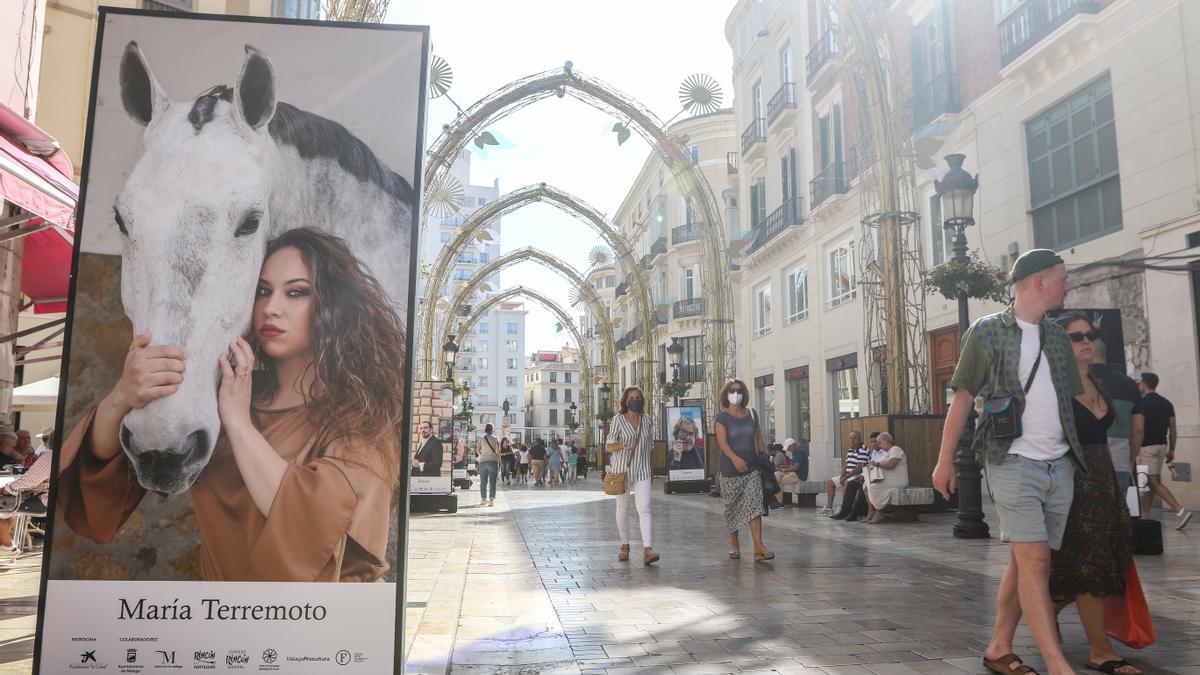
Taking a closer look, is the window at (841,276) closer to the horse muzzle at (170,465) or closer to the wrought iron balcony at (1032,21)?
the wrought iron balcony at (1032,21)

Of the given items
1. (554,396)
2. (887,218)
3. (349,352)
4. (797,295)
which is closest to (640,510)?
(349,352)

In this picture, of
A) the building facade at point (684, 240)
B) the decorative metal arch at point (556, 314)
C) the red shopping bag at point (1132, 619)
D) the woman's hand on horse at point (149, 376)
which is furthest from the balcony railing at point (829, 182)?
the decorative metal arch at point (556, 314)

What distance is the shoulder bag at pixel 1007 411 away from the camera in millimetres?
3902

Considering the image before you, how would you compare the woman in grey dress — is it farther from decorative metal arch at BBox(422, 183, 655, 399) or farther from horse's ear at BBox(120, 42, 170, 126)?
decorative metal arch at BBox(422, 183, 655, 399)

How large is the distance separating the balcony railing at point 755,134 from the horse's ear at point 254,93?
89.3 feet

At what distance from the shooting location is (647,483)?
8.52m

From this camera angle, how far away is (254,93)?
10.6 ft

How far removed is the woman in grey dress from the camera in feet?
27.5

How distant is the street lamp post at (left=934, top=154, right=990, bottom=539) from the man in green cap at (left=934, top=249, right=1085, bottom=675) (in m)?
6.22

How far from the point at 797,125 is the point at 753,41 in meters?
5.56

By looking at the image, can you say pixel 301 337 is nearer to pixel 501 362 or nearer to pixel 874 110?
pixel 874 110

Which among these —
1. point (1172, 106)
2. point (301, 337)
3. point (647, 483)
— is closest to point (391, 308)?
point (301, 337)

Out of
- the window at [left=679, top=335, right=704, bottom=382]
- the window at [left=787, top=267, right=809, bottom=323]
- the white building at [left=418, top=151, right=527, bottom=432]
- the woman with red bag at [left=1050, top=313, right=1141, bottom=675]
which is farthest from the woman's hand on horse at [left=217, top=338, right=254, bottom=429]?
the white building at [left=418, top=151, right=527, bottom=432]

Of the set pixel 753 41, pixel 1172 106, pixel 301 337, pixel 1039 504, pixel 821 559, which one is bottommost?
pixel 821 559
